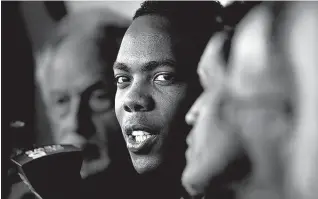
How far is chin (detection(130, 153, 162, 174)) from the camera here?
998 millimetres

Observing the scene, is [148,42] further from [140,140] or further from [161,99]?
[140,140]

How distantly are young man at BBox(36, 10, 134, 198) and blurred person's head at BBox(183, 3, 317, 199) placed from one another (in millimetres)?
379

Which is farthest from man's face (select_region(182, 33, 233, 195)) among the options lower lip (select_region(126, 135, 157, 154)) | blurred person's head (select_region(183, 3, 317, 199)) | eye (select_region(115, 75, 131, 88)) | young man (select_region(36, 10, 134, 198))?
young man (select_region(36, 10, 134, 198))

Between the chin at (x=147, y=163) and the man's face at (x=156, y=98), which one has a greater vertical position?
the man's face at (x=156, y=98)

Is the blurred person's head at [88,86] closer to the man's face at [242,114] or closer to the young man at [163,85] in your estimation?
the young man at [163,85]

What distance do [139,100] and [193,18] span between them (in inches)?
10.6

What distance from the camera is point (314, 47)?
736 millimetres

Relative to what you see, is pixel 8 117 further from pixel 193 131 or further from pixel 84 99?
pixel 193 131

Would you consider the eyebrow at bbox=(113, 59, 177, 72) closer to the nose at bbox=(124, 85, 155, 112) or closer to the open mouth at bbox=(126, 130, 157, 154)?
the nose at bbox=(124, 85, 155, 112)

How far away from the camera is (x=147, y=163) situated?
39.6 inches

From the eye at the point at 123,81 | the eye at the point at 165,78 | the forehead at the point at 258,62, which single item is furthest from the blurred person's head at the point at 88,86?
the forehead at the point at 258,62

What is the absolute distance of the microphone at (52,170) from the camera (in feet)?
3.74

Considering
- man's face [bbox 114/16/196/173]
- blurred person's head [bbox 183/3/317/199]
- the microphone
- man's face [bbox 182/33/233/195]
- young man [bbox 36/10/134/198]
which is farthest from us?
young man [bbox 36/10/134/198]

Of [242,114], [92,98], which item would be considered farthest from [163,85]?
[92,98]
